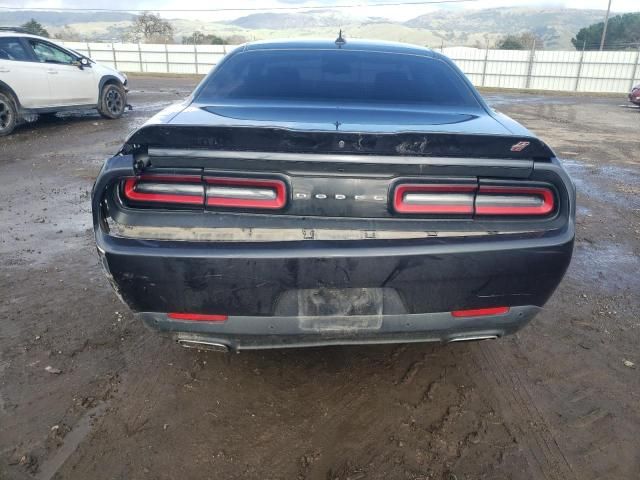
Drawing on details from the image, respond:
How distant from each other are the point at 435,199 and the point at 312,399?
45.5 inches

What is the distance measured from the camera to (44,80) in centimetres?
933

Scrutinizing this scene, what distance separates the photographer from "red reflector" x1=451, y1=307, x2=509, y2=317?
2012mm

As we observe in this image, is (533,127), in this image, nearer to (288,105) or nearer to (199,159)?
(288,105)

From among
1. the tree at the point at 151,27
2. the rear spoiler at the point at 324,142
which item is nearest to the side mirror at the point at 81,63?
the rear spoiler at the point at 324,142

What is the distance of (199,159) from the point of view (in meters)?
1.85

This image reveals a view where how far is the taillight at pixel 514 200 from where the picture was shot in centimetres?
193

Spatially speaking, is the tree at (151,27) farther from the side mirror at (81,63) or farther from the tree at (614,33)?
the side mirror at (81,63)

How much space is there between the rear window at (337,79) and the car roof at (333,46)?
86mm

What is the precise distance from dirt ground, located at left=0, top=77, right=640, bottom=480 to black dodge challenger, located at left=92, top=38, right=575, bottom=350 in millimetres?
450

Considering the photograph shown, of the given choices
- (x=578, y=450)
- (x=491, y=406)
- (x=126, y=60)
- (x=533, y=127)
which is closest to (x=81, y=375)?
(x=491, y=406)

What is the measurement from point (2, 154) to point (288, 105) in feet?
23.2

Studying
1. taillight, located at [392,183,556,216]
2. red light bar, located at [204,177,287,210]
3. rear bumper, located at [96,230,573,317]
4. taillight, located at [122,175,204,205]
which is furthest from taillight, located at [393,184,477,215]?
taillight, located at [122,175,204,205]

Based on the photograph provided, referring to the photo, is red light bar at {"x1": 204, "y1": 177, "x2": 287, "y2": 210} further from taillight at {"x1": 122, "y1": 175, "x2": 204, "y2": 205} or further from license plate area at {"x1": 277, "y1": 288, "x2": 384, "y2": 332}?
license plate area at {"x1": 277, "y1": 288, "x2": 384, "y2": 332}

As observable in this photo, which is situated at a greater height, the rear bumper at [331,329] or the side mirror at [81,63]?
the side mirror at [81,63]
